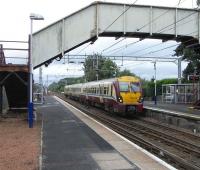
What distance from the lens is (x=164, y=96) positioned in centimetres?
6203

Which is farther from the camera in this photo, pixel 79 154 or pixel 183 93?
pixel 183 93

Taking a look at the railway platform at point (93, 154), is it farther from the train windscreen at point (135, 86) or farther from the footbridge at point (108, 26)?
the train windscreen at point (135, 86)

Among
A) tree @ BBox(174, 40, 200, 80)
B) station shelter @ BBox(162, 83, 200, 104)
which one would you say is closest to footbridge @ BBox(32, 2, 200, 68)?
tree @ BBox(174, 40, 200, 80)

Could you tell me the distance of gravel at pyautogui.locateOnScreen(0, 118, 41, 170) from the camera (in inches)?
467

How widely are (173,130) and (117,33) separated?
874 centimetres

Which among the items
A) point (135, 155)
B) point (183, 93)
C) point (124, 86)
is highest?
point (124, 86)

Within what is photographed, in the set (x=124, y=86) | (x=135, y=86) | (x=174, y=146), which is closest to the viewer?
(x=174, y=146)

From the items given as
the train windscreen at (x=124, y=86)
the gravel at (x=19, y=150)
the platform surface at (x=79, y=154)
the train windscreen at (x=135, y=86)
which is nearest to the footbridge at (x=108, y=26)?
the train windscreen at (x=124, y=86)

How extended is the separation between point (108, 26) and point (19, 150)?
1614 cm

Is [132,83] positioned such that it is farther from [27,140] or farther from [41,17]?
[27,140]

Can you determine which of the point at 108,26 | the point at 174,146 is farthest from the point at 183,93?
the point at 174,146

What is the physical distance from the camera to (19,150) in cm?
1445

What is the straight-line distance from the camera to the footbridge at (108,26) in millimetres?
29094

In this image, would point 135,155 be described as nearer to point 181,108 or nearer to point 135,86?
point 135,86
